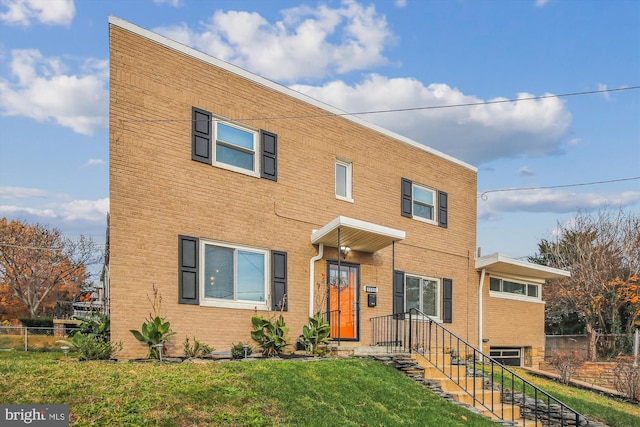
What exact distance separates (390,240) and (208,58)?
6.01 metres

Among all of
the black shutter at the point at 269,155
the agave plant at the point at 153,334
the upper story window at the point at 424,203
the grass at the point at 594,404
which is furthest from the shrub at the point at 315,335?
the upper story window at the point at 424,203

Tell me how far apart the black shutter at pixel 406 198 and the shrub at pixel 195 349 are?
7545mm

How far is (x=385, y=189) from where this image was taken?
54.1ft

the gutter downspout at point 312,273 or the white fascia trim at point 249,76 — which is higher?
the white fascia trim at point 249,76

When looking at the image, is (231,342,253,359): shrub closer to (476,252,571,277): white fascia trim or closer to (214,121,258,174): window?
(214,121,258,174): window

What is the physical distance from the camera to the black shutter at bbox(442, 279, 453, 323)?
17.9 metres

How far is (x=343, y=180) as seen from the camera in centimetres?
1564

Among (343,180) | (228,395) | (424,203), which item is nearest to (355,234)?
(343,180)

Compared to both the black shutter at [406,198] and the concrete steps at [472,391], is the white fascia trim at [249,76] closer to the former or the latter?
the black shutter at [406,198]

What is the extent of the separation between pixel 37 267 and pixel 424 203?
25.0m

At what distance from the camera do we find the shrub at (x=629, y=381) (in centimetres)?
1506

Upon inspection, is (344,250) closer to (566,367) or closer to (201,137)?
(201,137)

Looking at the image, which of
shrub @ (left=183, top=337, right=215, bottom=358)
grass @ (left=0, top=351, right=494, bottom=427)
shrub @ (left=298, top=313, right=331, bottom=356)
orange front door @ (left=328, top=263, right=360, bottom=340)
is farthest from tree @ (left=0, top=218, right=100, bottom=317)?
grass @ (left=0, top=351, right=494, bottom=427)

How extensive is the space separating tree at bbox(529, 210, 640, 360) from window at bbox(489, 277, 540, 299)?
305cm
